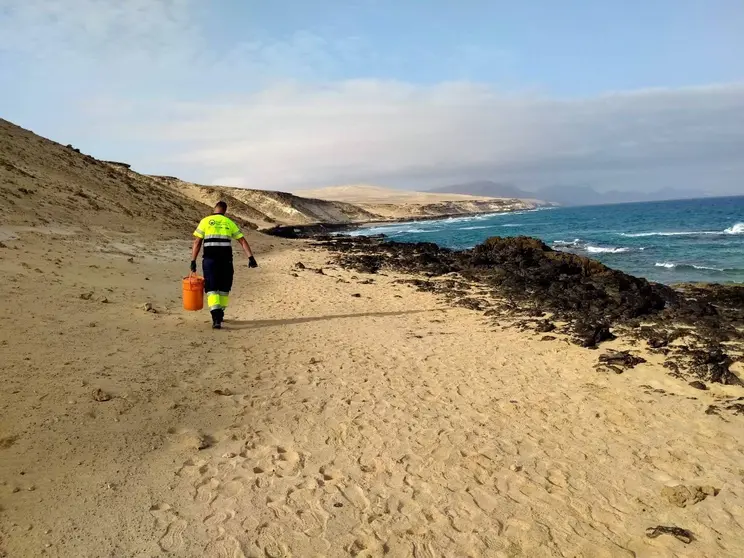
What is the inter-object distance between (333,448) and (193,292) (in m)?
4.39

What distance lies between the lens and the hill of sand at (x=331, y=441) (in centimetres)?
340

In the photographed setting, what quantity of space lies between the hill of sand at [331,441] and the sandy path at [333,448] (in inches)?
0.8

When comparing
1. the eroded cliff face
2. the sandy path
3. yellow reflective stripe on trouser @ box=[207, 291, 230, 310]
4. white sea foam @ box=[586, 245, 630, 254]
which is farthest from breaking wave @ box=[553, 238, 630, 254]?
yellow reflective stripe on trouser @ box=[207, 291, 230, 310]

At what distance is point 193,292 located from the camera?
789 cm

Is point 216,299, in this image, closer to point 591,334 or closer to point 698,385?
point 591,334

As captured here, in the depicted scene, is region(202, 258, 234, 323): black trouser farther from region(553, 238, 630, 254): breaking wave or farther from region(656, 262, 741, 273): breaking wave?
region(553, 238, 630, 254): breaking wave

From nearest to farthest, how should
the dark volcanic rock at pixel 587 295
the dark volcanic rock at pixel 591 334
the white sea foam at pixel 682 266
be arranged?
the dark volcanic rock at pixel 591 334 → the dark volcanic rock at pixel 587 295 → the white sea foam at pixel 682 266

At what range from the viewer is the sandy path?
11.1 feet

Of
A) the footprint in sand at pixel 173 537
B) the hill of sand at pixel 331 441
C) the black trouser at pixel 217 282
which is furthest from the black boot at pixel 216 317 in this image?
the footprint in sand at pixel 173 537

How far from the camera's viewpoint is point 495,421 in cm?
536

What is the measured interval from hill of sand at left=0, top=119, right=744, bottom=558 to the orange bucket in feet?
1.55

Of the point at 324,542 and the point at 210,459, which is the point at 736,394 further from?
the point at 210,459

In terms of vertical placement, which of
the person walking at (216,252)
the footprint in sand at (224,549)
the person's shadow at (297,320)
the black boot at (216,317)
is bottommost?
the footprint in sand at (224,549)

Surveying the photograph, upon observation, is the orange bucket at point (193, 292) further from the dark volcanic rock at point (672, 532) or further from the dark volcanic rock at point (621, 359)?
the dark volcanic rock at point (672, 532)
